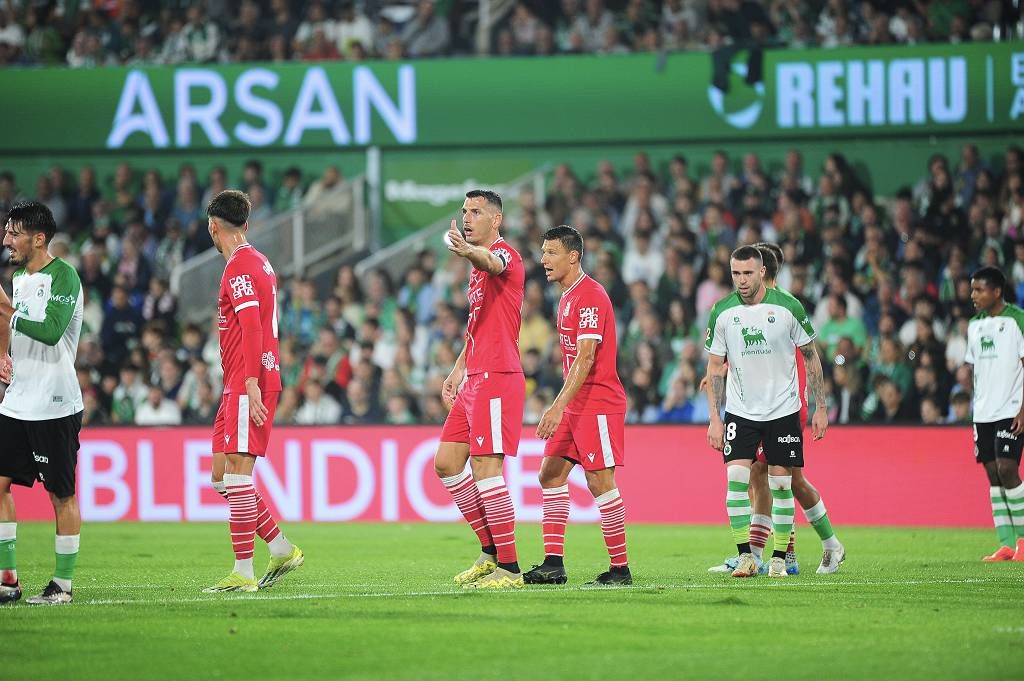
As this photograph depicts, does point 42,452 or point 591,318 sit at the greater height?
point 591,318

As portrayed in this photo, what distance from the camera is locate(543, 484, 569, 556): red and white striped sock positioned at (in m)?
9.88

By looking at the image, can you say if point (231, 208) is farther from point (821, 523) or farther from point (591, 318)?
point (821, 523)

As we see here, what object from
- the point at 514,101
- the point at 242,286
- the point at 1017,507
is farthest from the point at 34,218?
the point at 514,101

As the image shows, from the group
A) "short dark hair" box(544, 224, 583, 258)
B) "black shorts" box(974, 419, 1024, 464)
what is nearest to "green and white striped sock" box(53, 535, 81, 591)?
"short dark hair" box(544, 224, 583, 258)

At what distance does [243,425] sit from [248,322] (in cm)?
66

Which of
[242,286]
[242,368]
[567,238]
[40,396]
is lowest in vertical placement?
[40,396]

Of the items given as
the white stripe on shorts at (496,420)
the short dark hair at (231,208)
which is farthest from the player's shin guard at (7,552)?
the white stripe on shorts at (496,420)

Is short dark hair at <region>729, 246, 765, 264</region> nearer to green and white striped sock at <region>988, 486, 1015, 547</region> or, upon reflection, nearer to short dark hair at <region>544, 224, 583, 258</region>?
A: short dark hair at <region>544, 224, 583, 258</region>

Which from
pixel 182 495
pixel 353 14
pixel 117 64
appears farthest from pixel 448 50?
pixel 182 495

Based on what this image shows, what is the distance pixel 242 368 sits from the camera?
30.1ft

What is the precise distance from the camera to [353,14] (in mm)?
23031

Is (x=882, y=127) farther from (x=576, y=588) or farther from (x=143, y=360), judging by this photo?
(x=576, y=588)

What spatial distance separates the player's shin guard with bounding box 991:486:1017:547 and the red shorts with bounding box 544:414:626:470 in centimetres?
423

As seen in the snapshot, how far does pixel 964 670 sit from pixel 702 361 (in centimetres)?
1252
